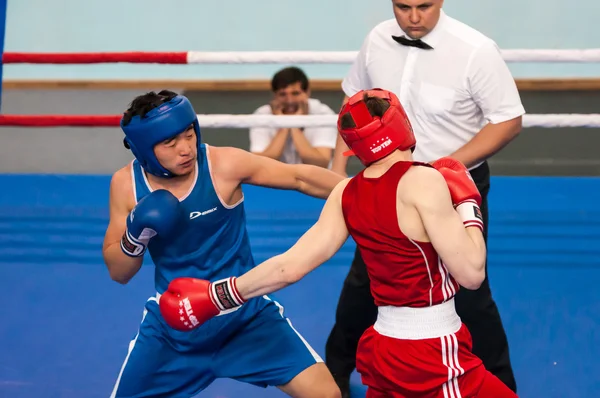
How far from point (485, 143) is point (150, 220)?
1.13 metres

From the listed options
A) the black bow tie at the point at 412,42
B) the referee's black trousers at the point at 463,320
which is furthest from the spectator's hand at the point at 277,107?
the referee's black trousers at the point at 463,320

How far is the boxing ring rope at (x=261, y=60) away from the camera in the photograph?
4.39 meters

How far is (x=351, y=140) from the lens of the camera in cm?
198

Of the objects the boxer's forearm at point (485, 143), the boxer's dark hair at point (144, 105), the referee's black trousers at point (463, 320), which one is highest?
the boxer's dark hair at point (144, 105)

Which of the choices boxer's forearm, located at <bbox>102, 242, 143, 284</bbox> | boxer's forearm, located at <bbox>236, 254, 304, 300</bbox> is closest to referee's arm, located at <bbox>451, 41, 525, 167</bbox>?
boxer's forearm, located at <bbox>236, 254, 304, 300</bbox>

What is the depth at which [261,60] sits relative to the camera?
181 inches

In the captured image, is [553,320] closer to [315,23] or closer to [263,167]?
[263,167]

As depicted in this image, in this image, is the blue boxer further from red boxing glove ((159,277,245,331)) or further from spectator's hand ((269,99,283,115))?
spectator's hand ((269,99,283,115))

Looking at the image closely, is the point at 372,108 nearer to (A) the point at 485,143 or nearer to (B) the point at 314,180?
(B) the point at 314,180

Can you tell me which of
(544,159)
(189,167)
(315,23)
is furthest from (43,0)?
(189,167)

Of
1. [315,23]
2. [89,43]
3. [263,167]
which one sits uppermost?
[263,167]

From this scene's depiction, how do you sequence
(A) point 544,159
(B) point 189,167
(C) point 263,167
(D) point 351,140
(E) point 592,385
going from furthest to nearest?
(A) point 544,159 < (E) point 592,385 < (C) point 263,167 < (B) point 189,167 < (D) point 351,140

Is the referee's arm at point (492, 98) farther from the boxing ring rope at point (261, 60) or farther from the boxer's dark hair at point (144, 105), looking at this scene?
the boxing ring rope at point (261, 60)

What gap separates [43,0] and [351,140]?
5.15m
